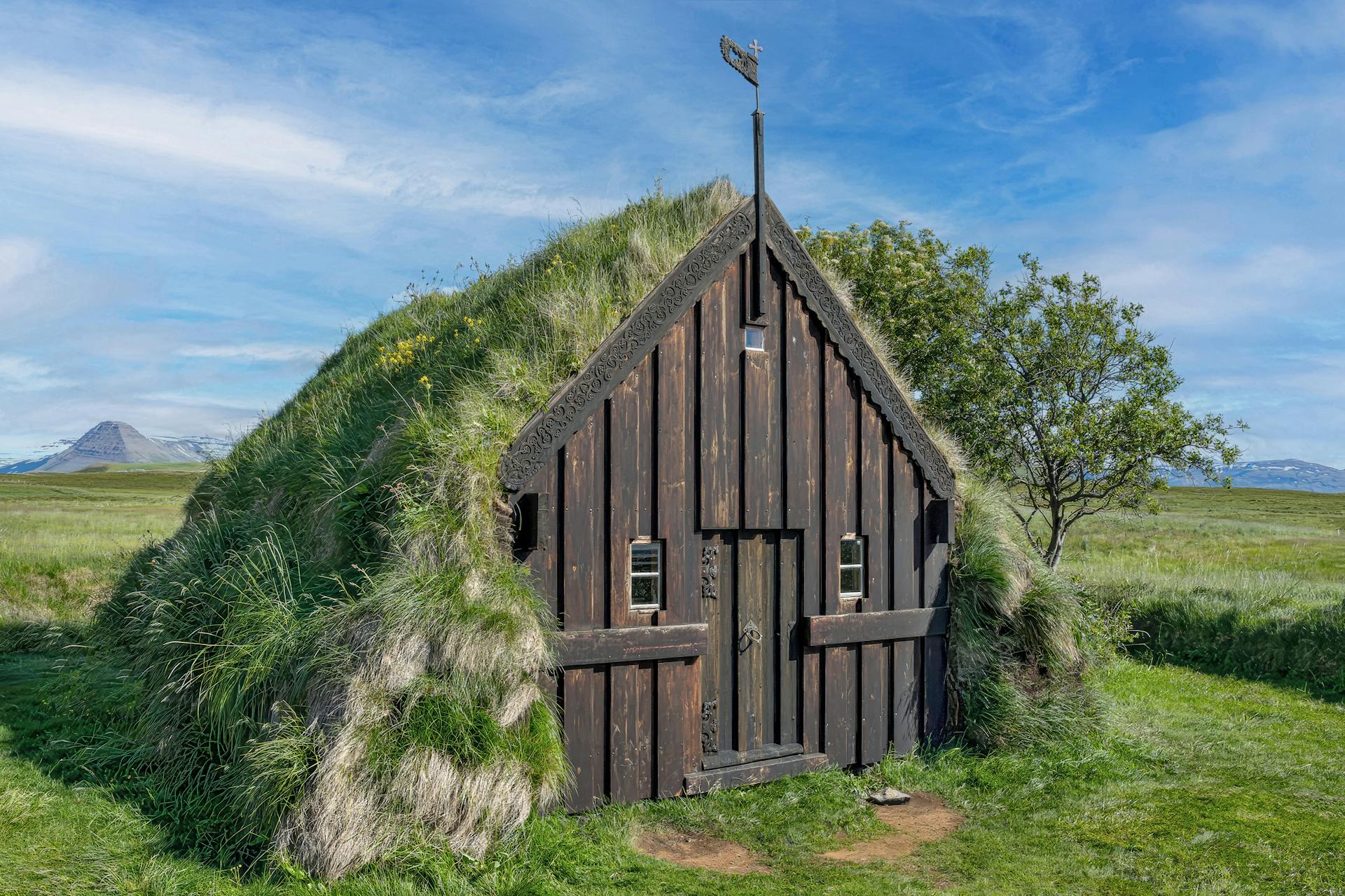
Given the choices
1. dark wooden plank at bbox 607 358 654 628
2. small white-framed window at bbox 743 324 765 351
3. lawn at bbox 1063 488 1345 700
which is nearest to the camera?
dark wooden plank at bbox 607 358 654 628

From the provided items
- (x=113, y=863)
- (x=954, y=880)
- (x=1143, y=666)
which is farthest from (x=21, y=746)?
(x=1143, y=666)

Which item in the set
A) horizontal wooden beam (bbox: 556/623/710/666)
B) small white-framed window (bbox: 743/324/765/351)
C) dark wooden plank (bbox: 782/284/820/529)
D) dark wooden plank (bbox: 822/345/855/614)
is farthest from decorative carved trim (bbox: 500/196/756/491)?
dark wooden plank (bbox: 822/345/855/614)

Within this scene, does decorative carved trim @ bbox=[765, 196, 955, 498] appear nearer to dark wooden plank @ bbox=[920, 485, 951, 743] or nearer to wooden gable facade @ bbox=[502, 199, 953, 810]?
wooden gable facade @ bbox=[502, 199, 953, 810]

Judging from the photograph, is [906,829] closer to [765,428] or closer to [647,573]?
[647,573]

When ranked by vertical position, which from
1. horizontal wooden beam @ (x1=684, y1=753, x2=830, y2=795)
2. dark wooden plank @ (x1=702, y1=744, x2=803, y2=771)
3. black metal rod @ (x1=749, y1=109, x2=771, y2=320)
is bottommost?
horizontal wooden beam @ (x1=684, y1=753, x2=830, y2=795)

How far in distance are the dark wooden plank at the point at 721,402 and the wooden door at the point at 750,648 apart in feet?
1.24

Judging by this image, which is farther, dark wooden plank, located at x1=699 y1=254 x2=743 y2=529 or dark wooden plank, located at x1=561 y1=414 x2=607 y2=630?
dark wooden plank, located at x1=699 y1=254 x2=743 y2=529

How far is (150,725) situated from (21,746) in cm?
263

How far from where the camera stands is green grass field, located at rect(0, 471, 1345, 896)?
7.49m

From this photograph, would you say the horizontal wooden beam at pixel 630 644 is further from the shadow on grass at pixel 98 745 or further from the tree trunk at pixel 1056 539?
the tree trunk at pixel 1056 539

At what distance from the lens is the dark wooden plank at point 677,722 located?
9.44 m

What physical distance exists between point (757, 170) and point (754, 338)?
6.63 ft

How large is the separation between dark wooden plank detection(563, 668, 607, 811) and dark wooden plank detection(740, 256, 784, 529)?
2.46 metres

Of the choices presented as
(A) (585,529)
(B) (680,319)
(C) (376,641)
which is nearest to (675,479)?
(A) (585,529)
